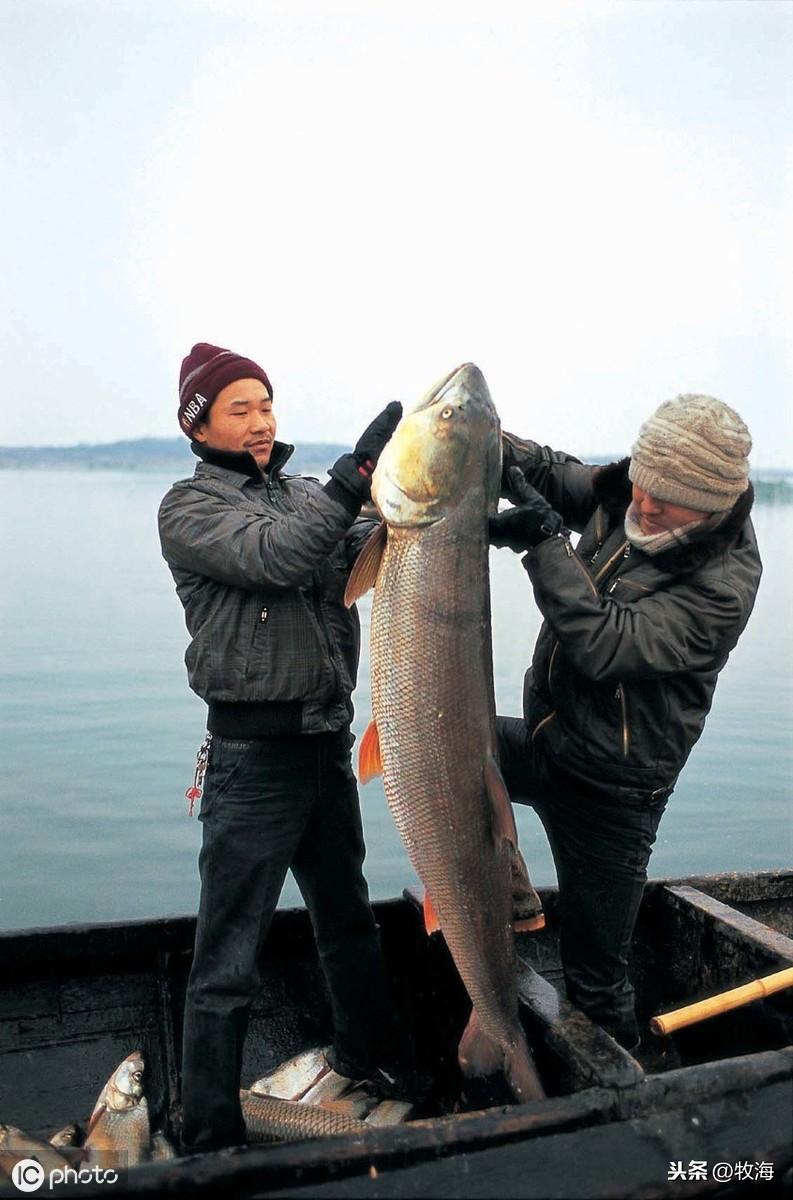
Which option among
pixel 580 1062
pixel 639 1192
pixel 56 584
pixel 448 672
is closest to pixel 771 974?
pixel 580 1062

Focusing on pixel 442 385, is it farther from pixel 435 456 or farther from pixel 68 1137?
pixel 68 1137

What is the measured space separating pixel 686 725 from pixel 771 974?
0.99 meters

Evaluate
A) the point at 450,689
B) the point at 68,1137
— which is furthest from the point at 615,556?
the point at 68,1137

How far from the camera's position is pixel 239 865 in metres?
3.62

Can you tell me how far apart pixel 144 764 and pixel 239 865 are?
9.12 metres

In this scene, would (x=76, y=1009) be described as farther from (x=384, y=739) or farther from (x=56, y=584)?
(x=56, y=584)

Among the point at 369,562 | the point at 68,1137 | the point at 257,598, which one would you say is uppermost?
the point at 369,562

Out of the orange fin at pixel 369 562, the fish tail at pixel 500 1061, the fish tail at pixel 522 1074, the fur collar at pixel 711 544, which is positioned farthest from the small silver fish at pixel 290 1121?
the fur collar at pixel 711 544

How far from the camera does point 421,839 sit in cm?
350

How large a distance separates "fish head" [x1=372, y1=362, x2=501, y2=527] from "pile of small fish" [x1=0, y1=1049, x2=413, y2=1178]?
1981 mm

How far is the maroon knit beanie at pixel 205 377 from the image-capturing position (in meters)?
3.78

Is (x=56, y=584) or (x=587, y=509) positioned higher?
(x=587, y=509)

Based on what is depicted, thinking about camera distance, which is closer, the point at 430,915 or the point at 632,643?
the point at 632,643

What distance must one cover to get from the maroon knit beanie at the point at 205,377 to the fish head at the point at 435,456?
72 centimetres
